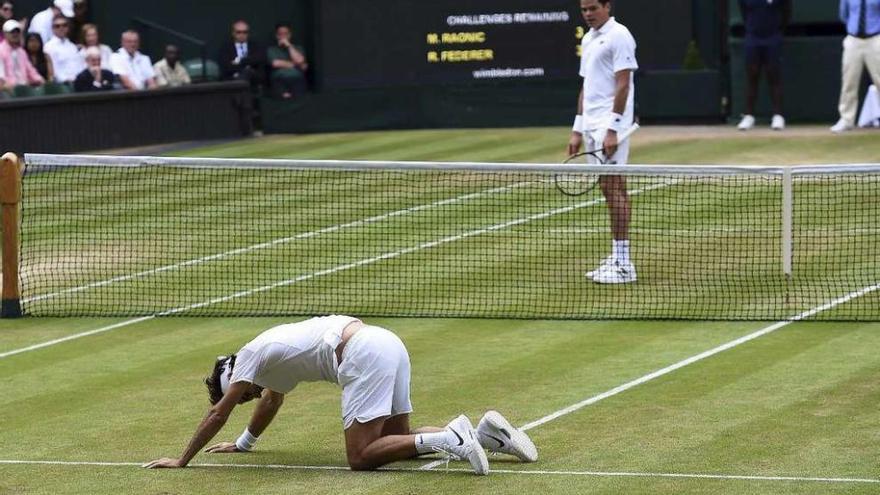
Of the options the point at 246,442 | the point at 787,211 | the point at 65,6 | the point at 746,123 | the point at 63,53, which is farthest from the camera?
the point at 65,6

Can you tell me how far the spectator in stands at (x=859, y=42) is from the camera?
83.5ft

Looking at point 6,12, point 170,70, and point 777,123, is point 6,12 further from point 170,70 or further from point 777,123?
point 777,123

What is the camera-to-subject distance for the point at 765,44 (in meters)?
27.1

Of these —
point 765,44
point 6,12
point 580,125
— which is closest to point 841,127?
point 765,44

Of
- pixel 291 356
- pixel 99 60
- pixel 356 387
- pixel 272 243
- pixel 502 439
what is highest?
pixel 99 60

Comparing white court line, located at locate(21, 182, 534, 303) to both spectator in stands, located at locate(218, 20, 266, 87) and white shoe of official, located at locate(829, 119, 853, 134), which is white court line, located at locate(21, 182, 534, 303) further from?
spectator in stands, located at locate(218, 20, 266, 87)

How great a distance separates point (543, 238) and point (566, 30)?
11018 millimetres

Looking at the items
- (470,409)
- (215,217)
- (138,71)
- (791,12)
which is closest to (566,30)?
(791,12)

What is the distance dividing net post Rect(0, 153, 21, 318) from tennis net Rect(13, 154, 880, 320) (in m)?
0.28

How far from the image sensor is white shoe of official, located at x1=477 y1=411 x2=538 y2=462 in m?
9.83

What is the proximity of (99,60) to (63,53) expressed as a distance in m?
0.87

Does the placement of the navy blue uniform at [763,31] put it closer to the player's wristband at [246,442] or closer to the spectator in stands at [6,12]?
the spectator in stands at [6,12]

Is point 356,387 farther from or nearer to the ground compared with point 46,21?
nearer to the ground

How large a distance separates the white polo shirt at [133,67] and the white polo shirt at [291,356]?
1803 cm
